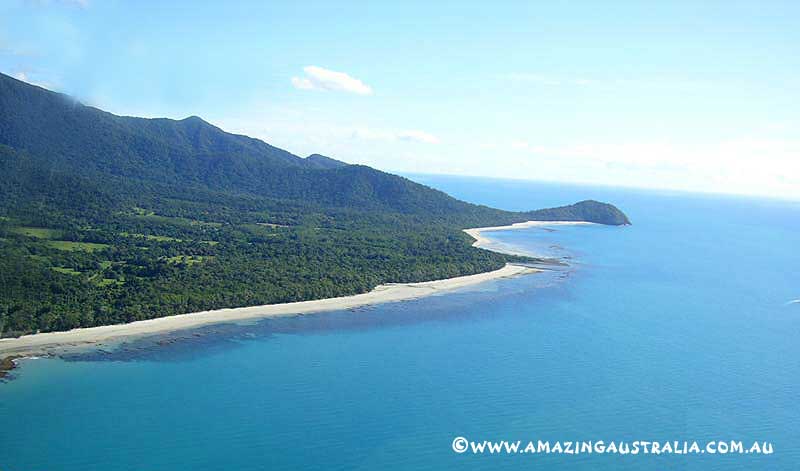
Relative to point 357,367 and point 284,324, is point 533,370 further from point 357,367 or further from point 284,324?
point 284,324

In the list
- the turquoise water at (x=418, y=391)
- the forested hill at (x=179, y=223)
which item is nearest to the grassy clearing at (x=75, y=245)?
the forested hill at (x=179, y=223)

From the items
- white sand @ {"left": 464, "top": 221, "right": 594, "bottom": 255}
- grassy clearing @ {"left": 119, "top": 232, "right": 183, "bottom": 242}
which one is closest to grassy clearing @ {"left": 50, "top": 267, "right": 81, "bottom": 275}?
grassy clearing @ {"left": 119, "top": 232, "right": 183, "bottom": 242}

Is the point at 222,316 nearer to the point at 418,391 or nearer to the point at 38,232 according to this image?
the point at 418,391

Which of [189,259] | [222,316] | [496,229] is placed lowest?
[222,316]

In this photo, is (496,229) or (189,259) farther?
(496,229)

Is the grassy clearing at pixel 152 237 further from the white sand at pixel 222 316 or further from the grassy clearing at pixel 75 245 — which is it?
the white sand at pixel 222 316

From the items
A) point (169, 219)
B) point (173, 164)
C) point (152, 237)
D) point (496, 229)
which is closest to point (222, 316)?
point (152, 237)

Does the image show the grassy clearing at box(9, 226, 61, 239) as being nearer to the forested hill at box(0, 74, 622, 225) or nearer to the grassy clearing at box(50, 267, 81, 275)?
the grassy clearing at box(50, 267, 81, 275)
